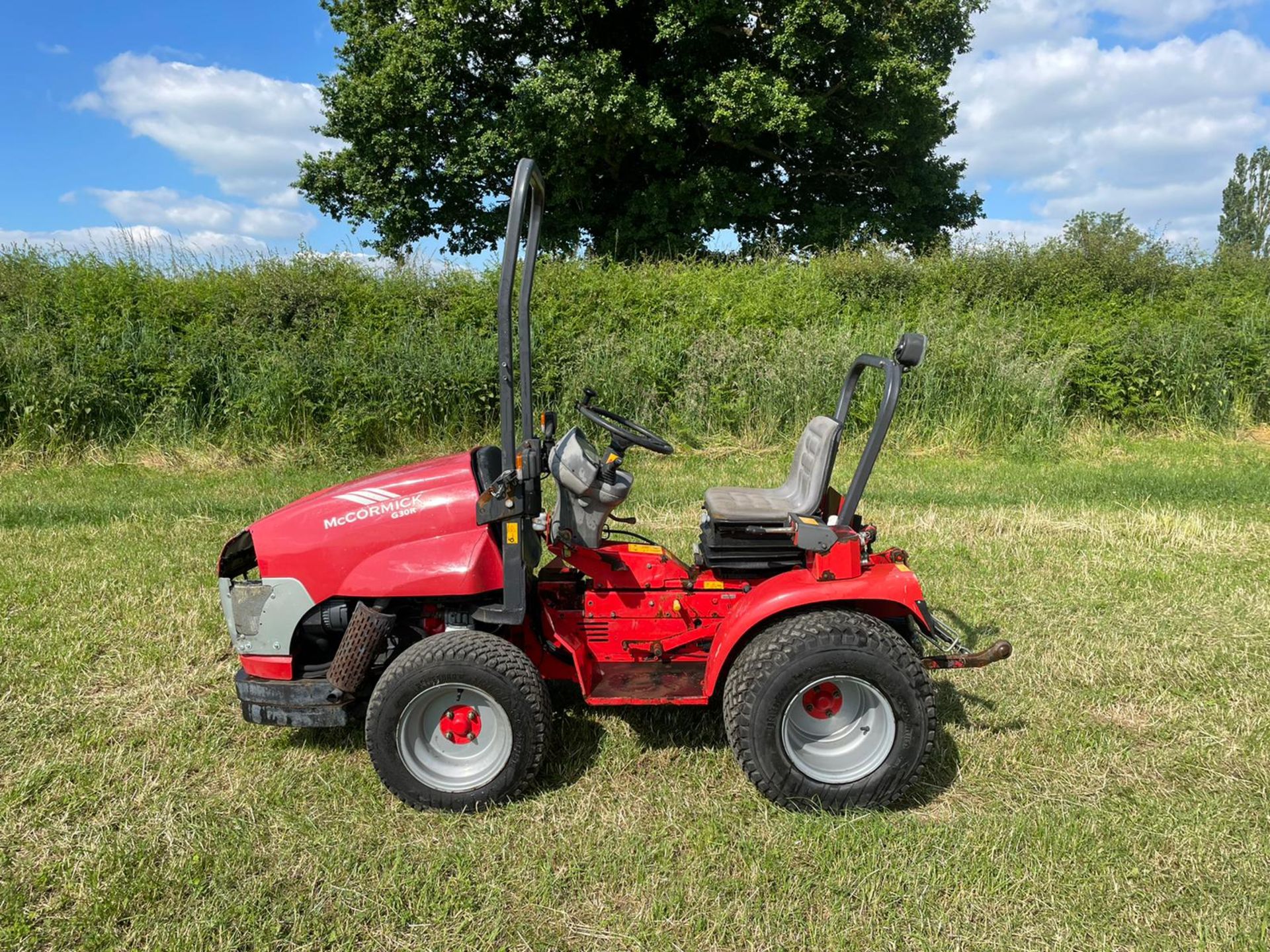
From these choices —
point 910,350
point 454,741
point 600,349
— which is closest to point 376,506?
point 454,741

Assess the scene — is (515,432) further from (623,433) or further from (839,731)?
(839,731)

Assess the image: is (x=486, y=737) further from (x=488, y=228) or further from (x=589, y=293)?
(x=488, y=228)

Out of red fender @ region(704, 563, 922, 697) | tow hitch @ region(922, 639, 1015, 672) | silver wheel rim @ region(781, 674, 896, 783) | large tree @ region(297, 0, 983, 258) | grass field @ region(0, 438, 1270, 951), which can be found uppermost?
large tree @ region(297, 0, 983, 258)

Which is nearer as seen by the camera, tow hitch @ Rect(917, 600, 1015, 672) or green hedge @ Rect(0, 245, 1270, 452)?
tow hitch @ Rect(917, 600, 1015, 672)

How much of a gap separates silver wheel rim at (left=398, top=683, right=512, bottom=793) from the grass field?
0.15m

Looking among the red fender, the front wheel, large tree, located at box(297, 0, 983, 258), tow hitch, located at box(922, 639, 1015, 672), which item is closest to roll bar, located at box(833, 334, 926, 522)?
the red fender

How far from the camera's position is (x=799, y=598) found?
9.78 ft

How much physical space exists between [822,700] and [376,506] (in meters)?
1.68

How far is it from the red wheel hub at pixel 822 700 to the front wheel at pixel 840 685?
0.05 m

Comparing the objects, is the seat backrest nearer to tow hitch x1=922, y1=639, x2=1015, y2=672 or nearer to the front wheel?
the front wheel

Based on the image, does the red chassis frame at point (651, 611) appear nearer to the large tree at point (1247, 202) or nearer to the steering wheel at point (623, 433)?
the steering wheel at point (623, 433)

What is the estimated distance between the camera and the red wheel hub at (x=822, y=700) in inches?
119

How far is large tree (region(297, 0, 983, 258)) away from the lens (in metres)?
15.7

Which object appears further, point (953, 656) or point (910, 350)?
point (953, 656)
